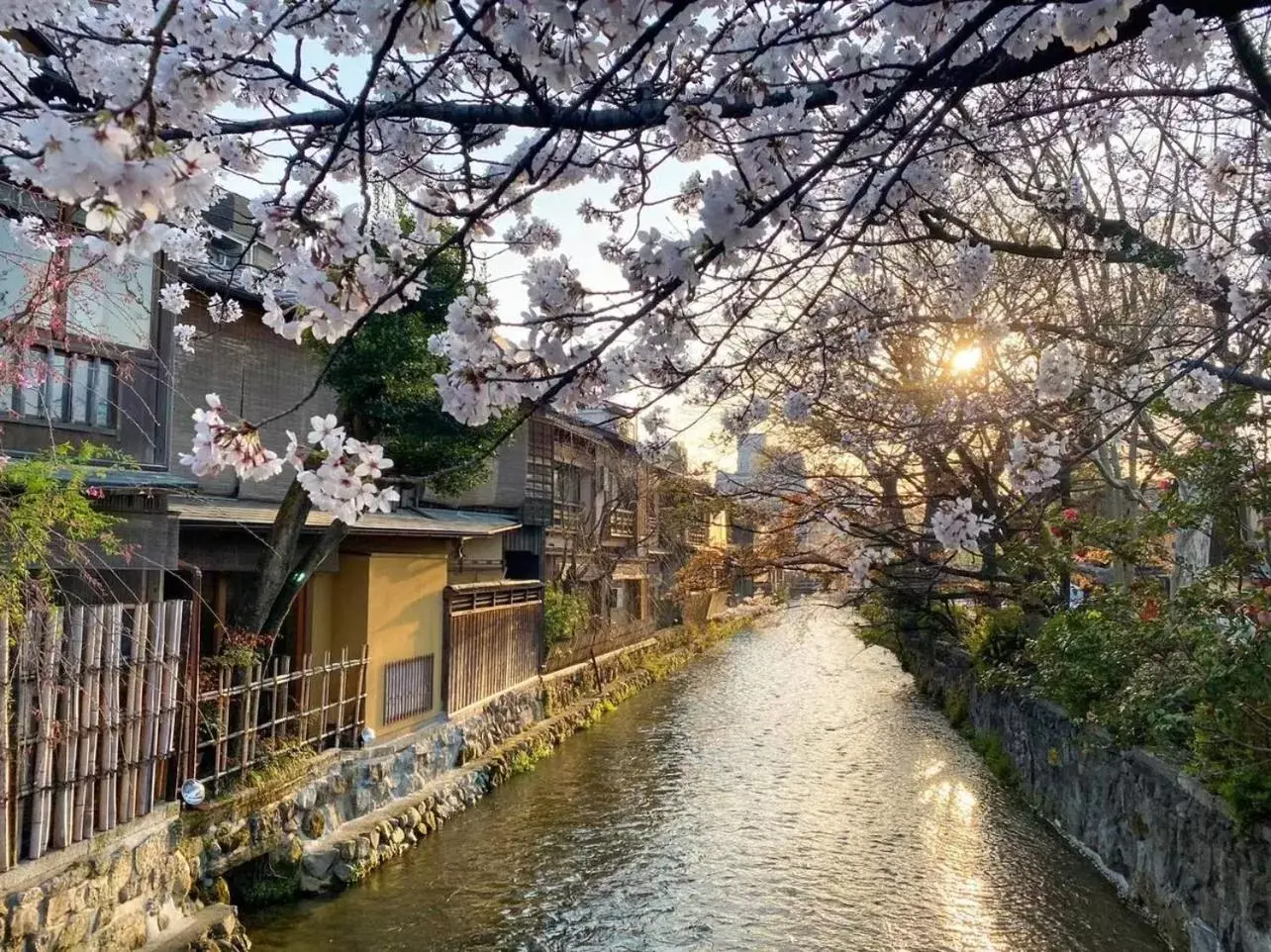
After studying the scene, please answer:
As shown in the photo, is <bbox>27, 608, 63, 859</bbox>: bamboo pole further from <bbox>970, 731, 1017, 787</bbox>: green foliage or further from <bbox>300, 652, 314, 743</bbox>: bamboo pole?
<bbox>970, 731, 1017, 787</bbox>: green foliage

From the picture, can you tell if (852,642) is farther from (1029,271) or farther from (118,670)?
(118,670)

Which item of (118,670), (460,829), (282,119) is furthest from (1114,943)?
(282,119)

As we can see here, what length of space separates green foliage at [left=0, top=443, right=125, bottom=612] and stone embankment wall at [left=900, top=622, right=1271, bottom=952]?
24.5ft

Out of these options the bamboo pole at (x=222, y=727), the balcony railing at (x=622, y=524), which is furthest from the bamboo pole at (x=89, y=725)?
the balcony railing at (x=622, y=524)

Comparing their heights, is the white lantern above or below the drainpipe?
below

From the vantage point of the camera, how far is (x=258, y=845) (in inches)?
292

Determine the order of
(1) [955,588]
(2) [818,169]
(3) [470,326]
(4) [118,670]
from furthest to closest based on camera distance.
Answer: (1) [955,588] → (4) [118,670] → (3) [470,326] → (2) [818,169]

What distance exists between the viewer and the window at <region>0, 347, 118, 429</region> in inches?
291

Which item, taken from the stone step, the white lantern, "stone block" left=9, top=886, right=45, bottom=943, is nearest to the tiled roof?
the white lantern

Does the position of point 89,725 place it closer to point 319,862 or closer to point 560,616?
point 319,862

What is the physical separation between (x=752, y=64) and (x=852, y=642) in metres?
31.5

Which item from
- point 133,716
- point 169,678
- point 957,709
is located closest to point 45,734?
point 133,716

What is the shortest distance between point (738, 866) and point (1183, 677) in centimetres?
453

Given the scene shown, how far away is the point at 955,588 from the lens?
1819 centimetres
